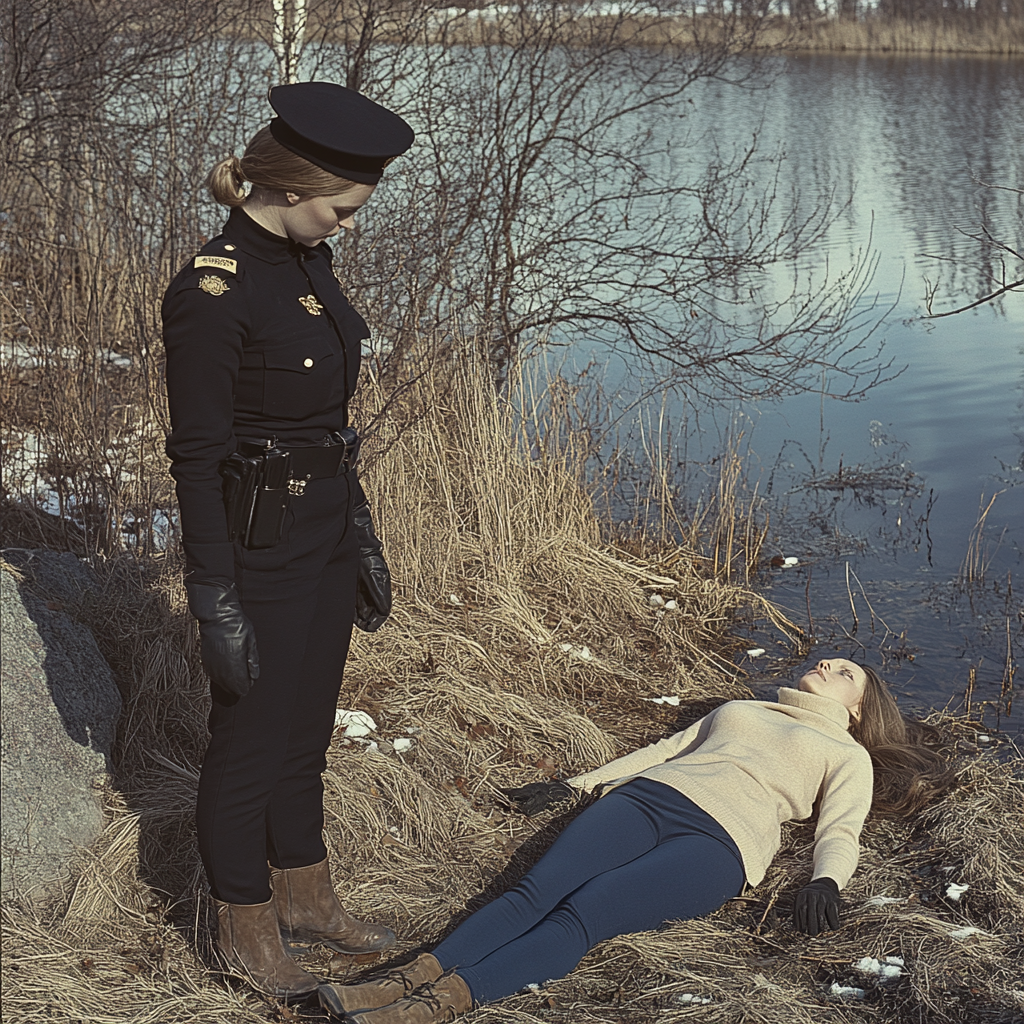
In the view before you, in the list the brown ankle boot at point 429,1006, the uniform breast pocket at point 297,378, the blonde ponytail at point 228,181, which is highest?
the blonde ponytail at point 228,181

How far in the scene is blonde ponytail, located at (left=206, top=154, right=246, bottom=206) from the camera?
8.97 feet

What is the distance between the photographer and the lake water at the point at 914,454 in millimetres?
6438

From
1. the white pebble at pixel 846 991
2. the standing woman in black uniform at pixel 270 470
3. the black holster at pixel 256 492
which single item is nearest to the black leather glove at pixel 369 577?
the standing woman in black uniform at pixel 270 470

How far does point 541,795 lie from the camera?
4227mm

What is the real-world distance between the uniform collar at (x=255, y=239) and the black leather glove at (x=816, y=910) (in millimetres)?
2301

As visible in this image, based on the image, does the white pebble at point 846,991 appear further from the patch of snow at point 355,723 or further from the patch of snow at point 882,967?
the patch of snow at point 355,723

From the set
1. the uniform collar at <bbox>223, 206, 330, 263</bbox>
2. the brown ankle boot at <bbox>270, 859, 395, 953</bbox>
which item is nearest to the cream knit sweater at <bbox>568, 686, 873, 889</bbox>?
the brown ankle boot at <bbox>270, 859, 395, 953</bbox>

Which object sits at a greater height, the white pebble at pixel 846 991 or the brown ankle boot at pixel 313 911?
the brown ankle boot at pixel 313 911

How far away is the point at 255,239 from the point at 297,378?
0.33 m

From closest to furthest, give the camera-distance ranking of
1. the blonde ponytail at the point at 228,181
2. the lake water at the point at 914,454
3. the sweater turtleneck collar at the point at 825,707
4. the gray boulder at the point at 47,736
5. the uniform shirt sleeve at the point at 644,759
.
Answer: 1. the blonde ponytail at the point at 228,181
2. the gray boulder at the point at 47,736
3. the uniform shirt sleeve at the point at 644,759
4. the sweater turtleneck collar at the point at 825,707
5. the lake water at the point at 914,454

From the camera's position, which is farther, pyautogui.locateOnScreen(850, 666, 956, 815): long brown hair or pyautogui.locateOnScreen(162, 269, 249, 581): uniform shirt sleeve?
pyautogui.locateOnScreen(850, 666, 956, 815): long brown hair

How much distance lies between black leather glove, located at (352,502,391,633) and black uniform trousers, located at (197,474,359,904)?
17cm

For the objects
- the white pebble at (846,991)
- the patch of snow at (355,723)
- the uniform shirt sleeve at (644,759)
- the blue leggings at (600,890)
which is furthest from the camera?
the patch of snow at (355,723)

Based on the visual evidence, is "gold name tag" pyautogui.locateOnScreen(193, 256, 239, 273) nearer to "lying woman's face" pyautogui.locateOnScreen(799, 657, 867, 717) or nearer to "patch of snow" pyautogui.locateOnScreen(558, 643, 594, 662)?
"lying woman's face" pyautogui.locateOnScreen(799, 657, 867, 717)
